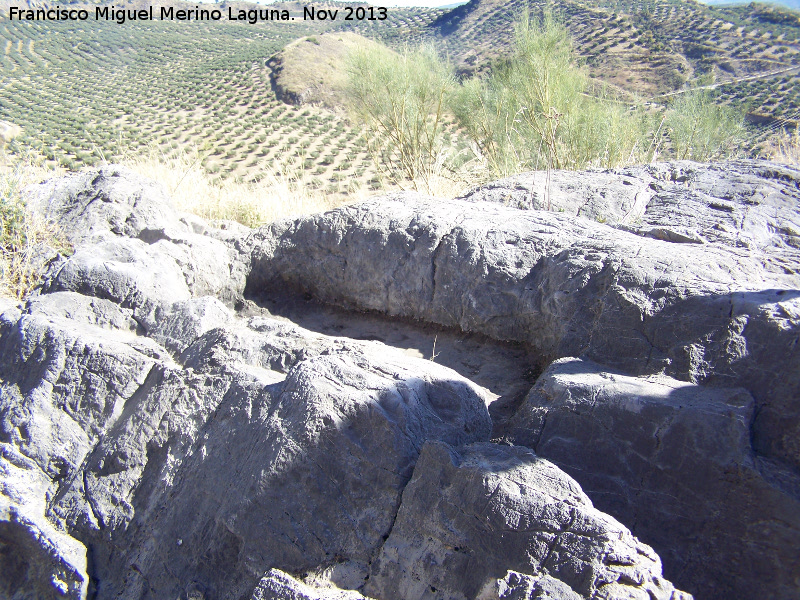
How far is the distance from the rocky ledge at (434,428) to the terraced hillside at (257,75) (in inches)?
590

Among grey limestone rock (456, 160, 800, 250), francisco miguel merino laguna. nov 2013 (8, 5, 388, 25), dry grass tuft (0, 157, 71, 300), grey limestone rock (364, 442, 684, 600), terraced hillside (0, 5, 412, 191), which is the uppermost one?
francisco miguel merino laguna. nov 2013 (8, 5, 388, 25)

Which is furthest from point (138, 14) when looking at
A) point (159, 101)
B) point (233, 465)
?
point (233, 465)

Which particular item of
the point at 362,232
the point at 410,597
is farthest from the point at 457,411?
the point at 362,232

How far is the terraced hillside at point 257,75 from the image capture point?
22.5 metres

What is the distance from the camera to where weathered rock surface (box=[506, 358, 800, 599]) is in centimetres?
185

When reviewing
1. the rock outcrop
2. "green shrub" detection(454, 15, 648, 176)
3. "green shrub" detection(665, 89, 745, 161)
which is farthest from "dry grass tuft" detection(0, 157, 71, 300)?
"green shrub" detection(665, 89, 745, 161)

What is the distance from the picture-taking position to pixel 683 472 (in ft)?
6.69

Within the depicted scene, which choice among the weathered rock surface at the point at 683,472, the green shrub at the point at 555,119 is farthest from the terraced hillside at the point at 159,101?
the weathered rock surface at the point at 683,472

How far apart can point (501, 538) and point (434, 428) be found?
0.60m

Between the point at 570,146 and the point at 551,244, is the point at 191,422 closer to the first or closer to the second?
the point at 551,244

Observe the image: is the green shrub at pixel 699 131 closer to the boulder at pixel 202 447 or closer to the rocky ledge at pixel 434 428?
the rocky ledge at pixel 434 428

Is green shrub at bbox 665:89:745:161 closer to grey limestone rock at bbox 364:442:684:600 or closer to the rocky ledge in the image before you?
the rocky ledge

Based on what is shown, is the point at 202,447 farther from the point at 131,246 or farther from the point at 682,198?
the point at 682,198

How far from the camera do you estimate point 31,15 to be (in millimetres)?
34125
